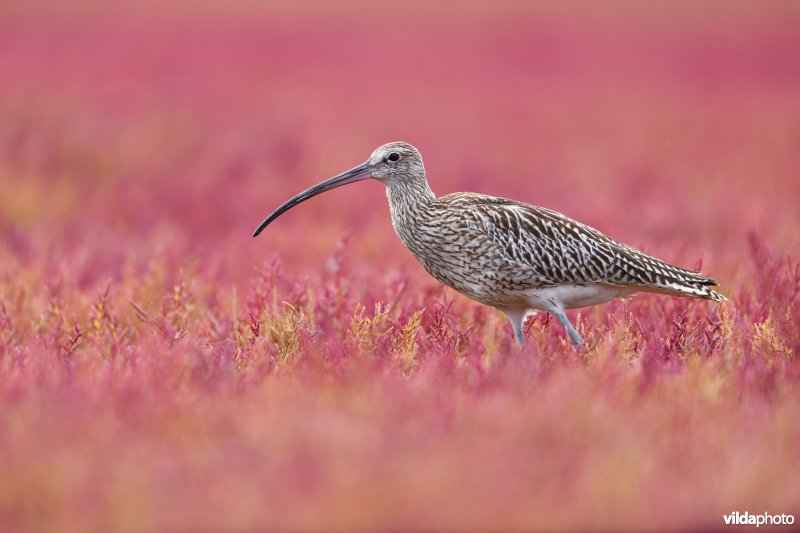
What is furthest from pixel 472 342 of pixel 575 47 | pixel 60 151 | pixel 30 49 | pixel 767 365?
pixel 575 47

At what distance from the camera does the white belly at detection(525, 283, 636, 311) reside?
19.2 feet

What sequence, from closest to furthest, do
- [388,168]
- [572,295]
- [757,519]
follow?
[757,519]
[572,295]
[388,168]

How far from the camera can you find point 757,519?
346 centimetres

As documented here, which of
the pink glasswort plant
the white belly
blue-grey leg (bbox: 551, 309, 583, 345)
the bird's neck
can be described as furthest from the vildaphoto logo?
the bird's neck

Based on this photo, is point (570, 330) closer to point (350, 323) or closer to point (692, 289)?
point (692, 289)

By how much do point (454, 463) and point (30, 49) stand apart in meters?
16.9

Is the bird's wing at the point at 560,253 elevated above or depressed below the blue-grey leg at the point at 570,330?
above

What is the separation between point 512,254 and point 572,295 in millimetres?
442

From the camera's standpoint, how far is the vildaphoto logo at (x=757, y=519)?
342 cm

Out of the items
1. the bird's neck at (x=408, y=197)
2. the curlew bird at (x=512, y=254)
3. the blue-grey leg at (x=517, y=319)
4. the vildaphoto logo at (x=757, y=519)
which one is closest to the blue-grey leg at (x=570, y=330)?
the curlew bird at (x=512, y=254)

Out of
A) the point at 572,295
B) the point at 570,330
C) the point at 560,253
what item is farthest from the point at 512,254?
the point at 570,330

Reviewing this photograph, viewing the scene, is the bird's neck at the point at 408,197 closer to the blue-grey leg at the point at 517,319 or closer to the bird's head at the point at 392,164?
the bird's head at the point at 392,164

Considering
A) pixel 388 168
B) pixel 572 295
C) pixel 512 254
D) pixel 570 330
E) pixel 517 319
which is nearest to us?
pixel 570 330

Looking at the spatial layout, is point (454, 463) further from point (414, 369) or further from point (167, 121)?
point (167, 121)
